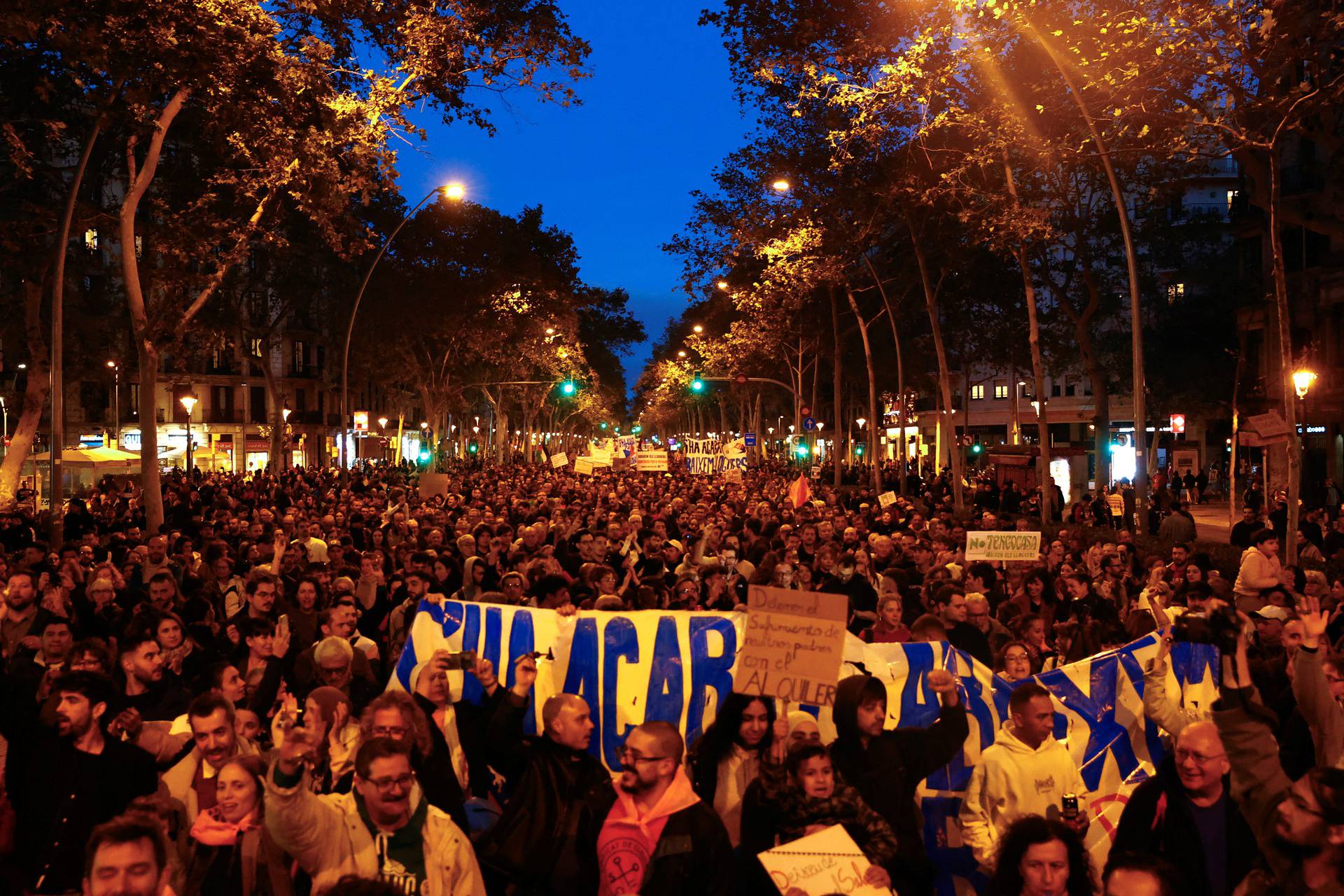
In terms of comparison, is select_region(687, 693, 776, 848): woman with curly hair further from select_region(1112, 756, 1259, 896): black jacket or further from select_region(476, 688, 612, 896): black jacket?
select_region(1112, 756, 1259, 896): black jacket

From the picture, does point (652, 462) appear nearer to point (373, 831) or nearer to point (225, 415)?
point (373, 831)

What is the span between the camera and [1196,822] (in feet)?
15.3

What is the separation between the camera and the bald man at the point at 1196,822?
4598 millimetres

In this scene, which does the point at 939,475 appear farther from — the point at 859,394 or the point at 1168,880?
the point at 1168,880

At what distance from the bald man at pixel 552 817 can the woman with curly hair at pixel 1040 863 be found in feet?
4.98

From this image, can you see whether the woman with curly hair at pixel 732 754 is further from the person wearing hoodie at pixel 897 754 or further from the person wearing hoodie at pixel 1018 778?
the person wearing hoodie at pixel 1018 778

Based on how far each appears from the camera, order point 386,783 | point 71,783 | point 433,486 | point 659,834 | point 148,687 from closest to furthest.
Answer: point 386,783 → point 659,834 → point 71,783 → point 148,687 → point 433,486

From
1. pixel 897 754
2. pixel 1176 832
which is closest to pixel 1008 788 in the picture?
pixel 897 754

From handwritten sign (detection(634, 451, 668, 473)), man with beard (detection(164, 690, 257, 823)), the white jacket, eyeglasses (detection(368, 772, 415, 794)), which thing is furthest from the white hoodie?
handwritten sign (detection(634, 451, 668, 473))

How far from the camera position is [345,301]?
49156 mm

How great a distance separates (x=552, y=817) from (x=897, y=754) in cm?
145

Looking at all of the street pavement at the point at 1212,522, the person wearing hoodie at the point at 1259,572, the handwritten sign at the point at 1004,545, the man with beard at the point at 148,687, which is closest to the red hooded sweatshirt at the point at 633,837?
the man with beard at the point at 148,687

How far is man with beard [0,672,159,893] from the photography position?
484 centimetres

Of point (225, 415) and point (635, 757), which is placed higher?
point (225, 415)
